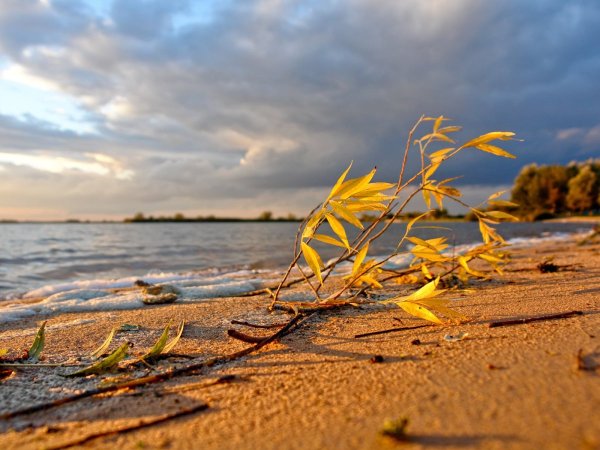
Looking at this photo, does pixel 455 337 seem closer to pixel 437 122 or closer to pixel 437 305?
pixel 437 305

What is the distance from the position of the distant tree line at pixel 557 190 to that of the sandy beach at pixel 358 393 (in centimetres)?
4949

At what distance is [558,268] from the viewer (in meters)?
4.39

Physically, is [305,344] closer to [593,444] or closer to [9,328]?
[593,444]

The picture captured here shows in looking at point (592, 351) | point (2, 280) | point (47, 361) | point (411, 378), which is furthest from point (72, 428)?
point (2, 280)

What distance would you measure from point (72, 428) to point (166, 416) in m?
0.30

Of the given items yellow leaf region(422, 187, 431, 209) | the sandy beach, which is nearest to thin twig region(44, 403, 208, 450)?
the sandy beach

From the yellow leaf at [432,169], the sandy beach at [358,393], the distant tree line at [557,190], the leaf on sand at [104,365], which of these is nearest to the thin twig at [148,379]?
the sandy beach at [358,393]

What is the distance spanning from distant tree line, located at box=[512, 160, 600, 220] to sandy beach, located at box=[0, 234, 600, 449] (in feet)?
162

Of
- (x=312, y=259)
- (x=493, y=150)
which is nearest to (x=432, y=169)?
(x=493, y=150)

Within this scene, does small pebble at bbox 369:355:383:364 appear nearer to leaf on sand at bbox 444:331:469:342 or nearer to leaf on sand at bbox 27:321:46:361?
leaf on sand at bbox 444:331:469:342

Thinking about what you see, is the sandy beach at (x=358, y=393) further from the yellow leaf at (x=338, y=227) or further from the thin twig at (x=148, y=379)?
the yellow leaf at (x=338, y=227)

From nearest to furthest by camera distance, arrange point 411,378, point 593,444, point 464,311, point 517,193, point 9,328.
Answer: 1. point 593,444
2. point 411,378
3. point 464,311
4. point 9,328
5. point 517,193

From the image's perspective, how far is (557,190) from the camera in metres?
48.2

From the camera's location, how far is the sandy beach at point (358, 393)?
105 centimetres
